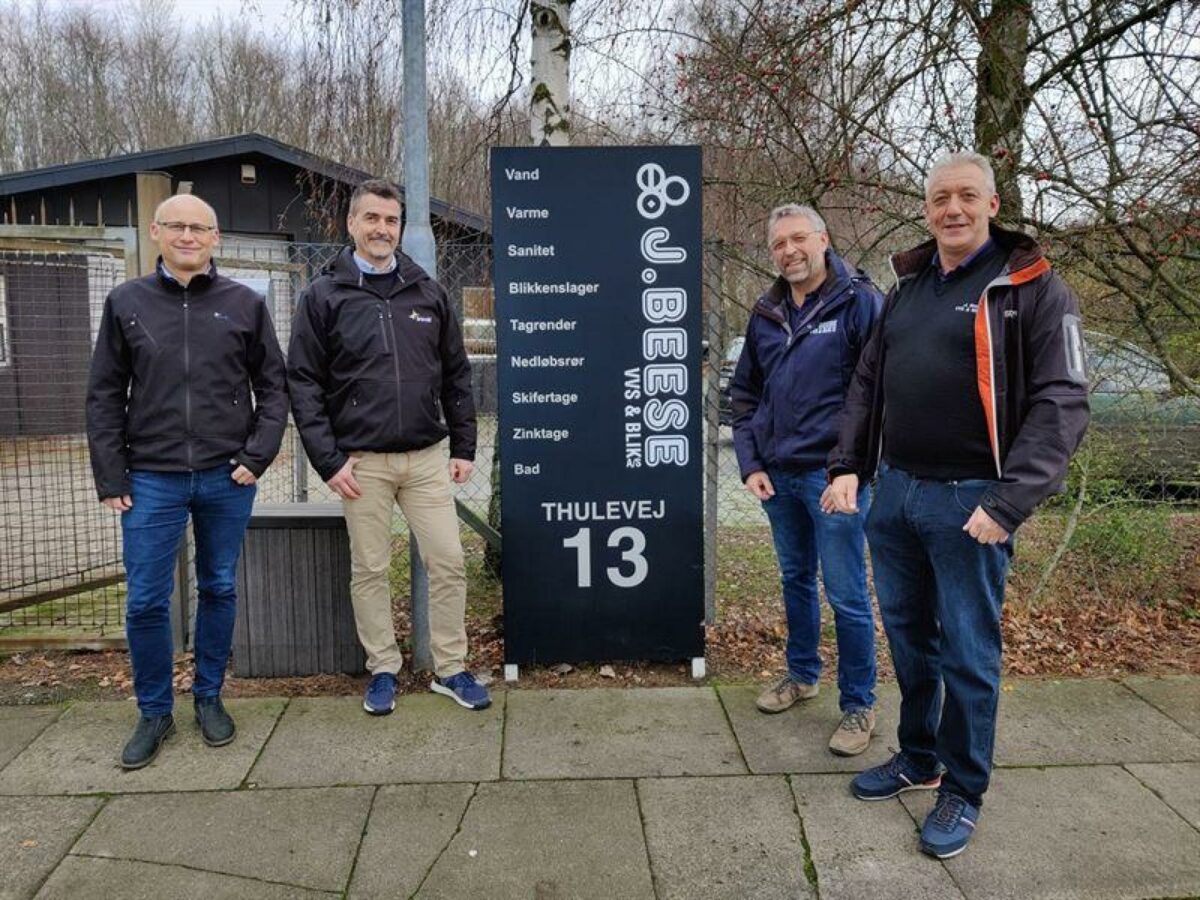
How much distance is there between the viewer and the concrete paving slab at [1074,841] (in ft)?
8.44

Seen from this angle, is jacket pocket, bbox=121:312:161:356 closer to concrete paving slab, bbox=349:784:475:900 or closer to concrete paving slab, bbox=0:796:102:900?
concrete paving slab, bbox=0:796:102:900

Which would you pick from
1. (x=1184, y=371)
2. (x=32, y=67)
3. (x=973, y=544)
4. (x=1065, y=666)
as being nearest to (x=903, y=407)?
(x=973, y=544)

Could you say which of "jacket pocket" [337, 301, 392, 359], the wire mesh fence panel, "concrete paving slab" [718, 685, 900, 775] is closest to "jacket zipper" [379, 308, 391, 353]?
"jacket pocket" [337, 301, 392, 359]

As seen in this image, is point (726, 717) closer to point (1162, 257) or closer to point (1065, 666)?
point (1065, 666)

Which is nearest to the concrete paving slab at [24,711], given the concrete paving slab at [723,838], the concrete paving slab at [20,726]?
the concrete paving slab at [20,726]

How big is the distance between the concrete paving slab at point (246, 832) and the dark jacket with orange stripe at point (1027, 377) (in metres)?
2.20

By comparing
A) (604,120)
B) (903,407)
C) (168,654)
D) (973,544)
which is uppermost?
(604,120)

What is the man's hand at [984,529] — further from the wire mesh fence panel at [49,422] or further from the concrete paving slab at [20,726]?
the wire mesh fence panel at [49,422]

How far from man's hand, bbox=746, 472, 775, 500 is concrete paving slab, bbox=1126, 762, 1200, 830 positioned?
5.34 feet

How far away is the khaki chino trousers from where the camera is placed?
11.7 feet

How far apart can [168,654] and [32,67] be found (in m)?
33.1

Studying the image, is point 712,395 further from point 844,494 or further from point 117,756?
point 117,756

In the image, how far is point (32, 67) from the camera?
94.6 feet

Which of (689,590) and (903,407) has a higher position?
(903,407)
